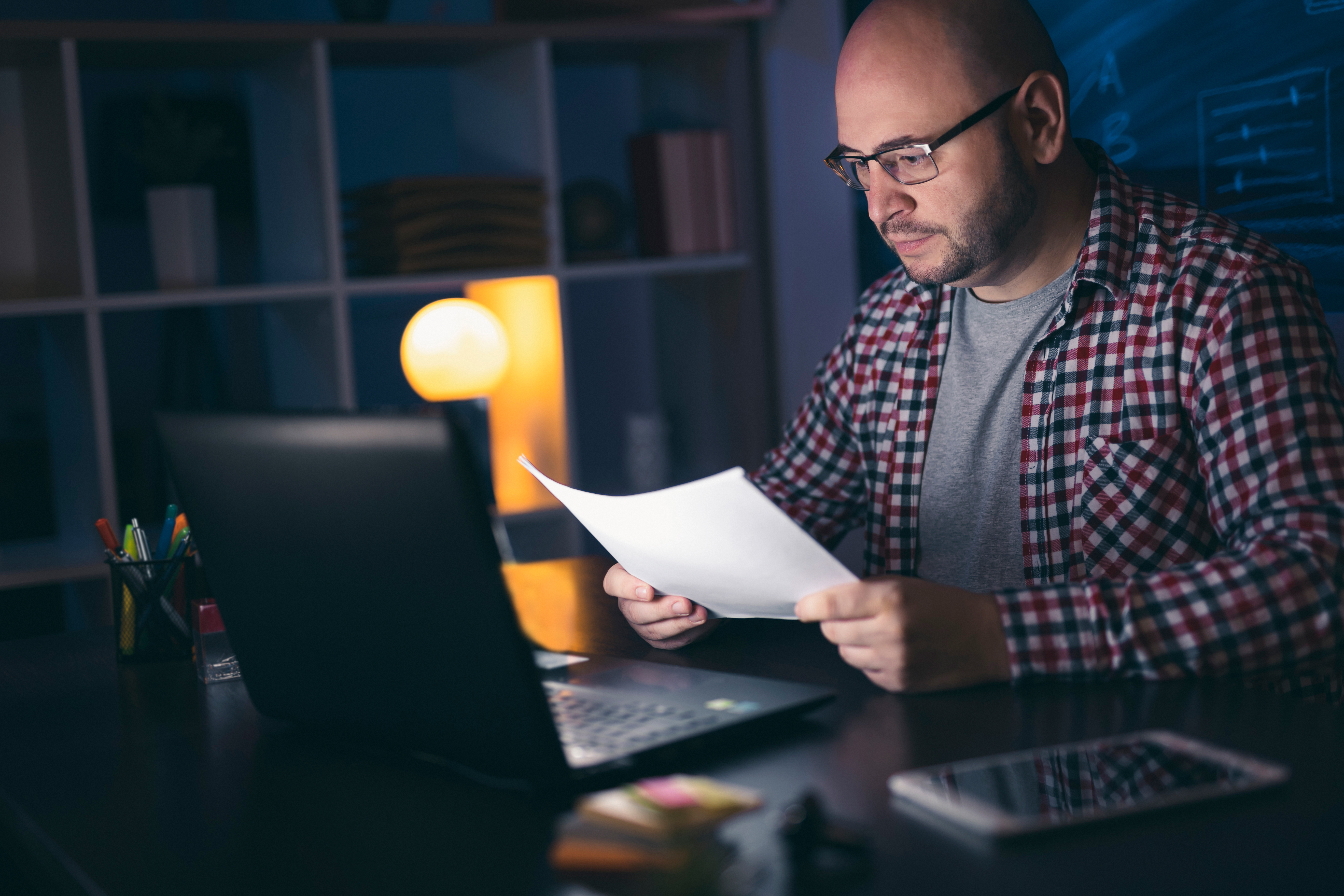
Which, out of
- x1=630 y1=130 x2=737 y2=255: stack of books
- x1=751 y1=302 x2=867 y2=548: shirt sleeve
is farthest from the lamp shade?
x1=751 y1=302 x2=867 y2=548: shirt sleeve

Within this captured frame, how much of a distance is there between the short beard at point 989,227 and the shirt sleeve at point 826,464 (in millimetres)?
238

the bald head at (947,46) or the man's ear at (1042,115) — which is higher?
the bald head at (947,46)

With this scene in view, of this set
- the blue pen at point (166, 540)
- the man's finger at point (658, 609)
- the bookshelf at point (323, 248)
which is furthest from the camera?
the bookshelf at point (323, 248)

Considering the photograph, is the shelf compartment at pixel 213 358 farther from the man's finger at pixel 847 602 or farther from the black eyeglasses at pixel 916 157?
the man's finger at pixel 847 602

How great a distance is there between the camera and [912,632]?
3.02 ft

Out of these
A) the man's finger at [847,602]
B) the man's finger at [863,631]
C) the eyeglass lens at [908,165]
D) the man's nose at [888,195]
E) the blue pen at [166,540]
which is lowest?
the man's finger at [863,631]

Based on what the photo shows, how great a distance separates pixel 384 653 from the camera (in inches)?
31.8

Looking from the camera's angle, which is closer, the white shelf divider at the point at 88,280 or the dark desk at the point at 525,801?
the dark desk at the point at 525,801

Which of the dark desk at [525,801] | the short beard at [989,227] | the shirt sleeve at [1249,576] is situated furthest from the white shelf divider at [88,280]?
the shirt sleeve at [1249,576]

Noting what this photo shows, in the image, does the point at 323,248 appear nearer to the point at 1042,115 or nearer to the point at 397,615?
the point at 1042,115

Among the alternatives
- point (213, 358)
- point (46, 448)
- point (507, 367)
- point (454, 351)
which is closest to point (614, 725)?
point (454, 351)

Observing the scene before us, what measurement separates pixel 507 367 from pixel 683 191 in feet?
1.78

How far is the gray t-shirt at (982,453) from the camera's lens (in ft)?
4.90

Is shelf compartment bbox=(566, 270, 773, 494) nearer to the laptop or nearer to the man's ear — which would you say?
the man's ear
